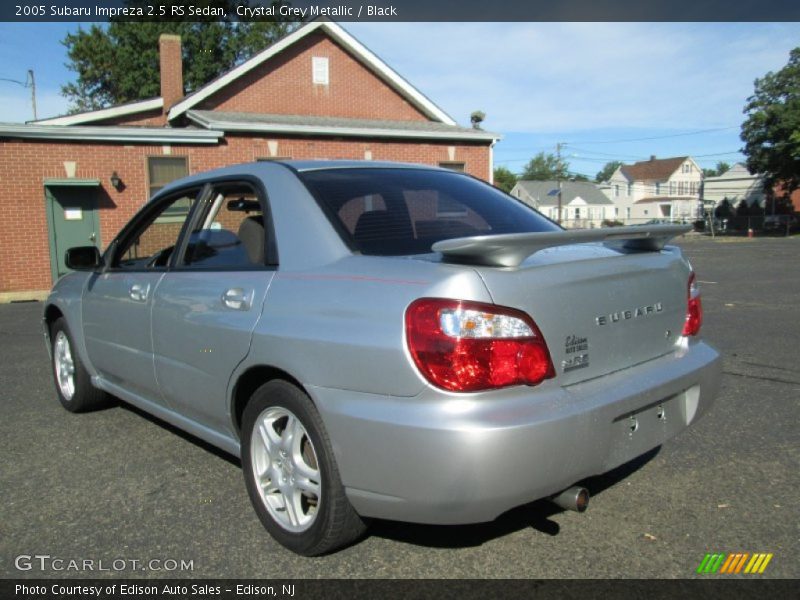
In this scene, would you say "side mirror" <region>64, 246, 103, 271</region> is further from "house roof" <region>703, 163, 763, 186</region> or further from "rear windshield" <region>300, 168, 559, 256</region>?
"house roof" <region>703, 163, 763, 186</region>

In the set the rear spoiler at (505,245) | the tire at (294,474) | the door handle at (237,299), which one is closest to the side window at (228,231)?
the door handle at (237,299)

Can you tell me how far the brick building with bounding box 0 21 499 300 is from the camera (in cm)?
1415

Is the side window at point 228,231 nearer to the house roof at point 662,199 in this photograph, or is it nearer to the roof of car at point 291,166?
the roof of car at point 291,166

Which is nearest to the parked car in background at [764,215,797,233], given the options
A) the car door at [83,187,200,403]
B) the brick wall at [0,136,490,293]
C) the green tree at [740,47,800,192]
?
the green tree at [740,47,800,192]

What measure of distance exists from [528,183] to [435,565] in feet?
294

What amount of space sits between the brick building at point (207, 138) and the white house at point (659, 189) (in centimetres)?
6691

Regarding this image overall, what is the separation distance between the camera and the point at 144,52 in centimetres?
4016

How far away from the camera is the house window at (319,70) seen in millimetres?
19922

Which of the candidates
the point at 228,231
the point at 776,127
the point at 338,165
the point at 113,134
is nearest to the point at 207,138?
the point at 113,134

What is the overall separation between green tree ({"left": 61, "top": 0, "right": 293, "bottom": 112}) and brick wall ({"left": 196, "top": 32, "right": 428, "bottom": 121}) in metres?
23.0

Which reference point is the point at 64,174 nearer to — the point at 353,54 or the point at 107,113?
the point at 107,113

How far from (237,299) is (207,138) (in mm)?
13942

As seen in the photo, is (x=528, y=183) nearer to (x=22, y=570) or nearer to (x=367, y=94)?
(x=367, y=94)

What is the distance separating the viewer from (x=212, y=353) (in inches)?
118
